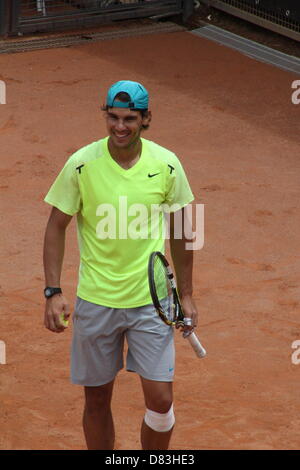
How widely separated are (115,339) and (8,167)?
18.0 ft

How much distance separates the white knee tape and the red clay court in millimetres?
899

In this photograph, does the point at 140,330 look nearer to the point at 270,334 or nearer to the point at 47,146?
the point at 270,334

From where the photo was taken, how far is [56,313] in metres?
5.45

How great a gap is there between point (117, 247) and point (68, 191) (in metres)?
0.37

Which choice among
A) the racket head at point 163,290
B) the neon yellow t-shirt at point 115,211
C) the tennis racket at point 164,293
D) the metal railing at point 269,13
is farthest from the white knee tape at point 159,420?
the metal railing at point 269,13

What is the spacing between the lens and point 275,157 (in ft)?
37.2

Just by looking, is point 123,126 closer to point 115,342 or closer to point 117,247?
point 117,247

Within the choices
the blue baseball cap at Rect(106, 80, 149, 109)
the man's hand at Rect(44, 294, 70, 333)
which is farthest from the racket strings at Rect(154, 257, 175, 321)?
the blue baseball cap at Rect(106, 80, 149, 109)

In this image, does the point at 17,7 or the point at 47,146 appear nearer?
the point at 47,146

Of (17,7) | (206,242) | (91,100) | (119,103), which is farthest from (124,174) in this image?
(17,7)

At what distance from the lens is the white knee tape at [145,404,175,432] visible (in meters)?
5.61

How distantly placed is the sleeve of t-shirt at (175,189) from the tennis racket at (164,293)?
0.94 ft

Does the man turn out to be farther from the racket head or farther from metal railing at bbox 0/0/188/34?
metal railing at bbox 0/0/188/34

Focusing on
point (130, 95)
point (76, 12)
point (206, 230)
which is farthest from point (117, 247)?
point (76, 12)
